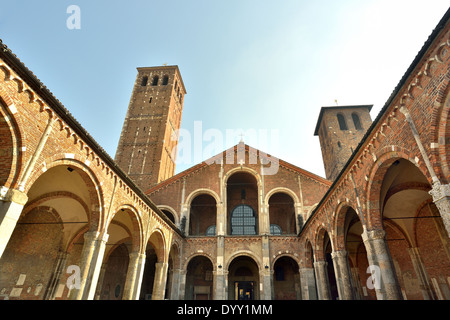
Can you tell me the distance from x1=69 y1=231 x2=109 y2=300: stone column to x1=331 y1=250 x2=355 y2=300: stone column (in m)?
10.0

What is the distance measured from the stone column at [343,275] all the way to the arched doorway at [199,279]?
11015mm

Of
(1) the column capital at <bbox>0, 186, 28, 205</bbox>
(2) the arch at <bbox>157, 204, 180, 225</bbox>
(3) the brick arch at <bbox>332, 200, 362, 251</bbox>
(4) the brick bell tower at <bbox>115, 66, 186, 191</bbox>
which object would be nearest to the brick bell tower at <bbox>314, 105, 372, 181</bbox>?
(3) the brick arch at <bbox>332, 200, 362, 251</bbox>

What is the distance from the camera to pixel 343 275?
36.8 ft

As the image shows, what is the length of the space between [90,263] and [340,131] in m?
26.9

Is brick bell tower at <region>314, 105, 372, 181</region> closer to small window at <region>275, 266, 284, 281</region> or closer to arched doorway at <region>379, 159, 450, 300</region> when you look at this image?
small window at <region>275, 266, 284, 281</region>

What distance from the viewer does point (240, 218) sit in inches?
829

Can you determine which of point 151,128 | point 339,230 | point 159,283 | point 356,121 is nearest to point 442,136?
point 339,230

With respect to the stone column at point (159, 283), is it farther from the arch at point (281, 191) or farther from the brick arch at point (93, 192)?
the arch at point (281, 191)

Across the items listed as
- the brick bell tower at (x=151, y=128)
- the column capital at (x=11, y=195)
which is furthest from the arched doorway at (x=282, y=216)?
the column capital at (x=11, y=195)

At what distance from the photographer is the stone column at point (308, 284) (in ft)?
50.8

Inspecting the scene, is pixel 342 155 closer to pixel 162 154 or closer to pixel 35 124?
pixel 162 154

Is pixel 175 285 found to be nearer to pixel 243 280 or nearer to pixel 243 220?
pixel 243 280

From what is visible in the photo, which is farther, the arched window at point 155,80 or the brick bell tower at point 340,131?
the arched window at point 155,80
